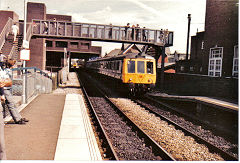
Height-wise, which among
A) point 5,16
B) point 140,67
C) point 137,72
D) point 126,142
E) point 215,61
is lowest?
point 126,142

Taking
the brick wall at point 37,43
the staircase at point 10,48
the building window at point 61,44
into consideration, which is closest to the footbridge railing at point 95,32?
the staircase at point 10,48

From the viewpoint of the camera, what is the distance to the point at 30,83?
40.4ft

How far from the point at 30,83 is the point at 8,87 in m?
5.73

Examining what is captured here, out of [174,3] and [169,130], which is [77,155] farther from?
[174,3]

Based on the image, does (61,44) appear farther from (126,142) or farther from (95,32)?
(126,142)

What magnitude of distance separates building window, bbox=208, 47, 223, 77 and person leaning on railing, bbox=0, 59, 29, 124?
47.7 feet

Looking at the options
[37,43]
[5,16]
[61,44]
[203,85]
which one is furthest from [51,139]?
[61,44]

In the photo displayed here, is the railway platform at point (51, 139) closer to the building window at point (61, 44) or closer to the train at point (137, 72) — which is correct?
the train at point (137, 72)

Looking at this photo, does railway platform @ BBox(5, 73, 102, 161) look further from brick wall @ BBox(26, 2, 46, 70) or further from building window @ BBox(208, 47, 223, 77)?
brick wall @ BBox(26, 2, 46, 70)

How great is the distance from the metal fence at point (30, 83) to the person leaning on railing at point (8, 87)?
10.4 feet

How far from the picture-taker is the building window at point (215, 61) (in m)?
18.0

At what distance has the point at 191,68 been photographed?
33.0 meters

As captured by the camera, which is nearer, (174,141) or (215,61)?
(174,141)

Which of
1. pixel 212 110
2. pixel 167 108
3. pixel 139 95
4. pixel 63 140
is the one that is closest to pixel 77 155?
pixel 63 140
